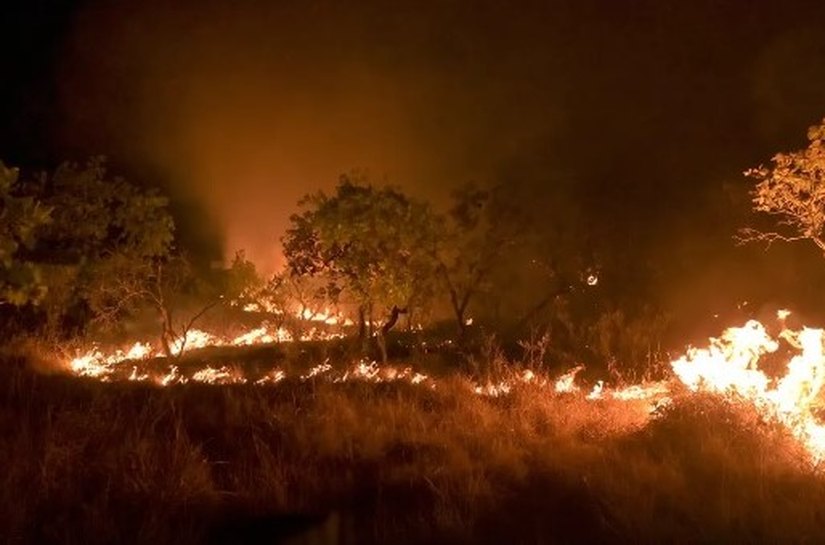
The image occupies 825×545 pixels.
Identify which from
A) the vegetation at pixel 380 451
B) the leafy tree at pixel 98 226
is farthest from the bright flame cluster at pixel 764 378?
the leafy tree at pixel 98 226

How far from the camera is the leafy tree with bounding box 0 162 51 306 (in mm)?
6348

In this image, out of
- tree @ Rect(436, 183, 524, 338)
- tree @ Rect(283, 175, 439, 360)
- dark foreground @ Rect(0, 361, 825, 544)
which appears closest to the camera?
dark foreground @ Rect(0, 361, 825, 544)

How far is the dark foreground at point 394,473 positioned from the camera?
6637mm

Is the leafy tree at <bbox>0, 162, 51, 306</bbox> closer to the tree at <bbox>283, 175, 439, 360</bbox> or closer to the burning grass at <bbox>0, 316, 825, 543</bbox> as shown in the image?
the burning grass at <bbox>0, 316, 825, 543</bbox>

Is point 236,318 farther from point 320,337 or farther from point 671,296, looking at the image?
point 671,296

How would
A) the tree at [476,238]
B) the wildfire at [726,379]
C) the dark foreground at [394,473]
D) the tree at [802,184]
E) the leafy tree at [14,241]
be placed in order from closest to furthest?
1. the leafy tree at [14,241]
2. the dark foreground at [394,473]
3. the wildfire at [726,379]
4. the tree at [802,184]
5. the tree at [476,238]

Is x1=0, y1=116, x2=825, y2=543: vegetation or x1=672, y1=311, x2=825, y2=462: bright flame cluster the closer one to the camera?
x1=0, y1=116, x2=825, y2=543: vegetation

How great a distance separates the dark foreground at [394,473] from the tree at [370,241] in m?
6.64

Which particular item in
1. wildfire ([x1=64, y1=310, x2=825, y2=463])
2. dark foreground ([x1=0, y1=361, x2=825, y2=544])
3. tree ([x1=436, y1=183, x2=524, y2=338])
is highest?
tree ([x1=436, y1=183, x2=524, y2=338])

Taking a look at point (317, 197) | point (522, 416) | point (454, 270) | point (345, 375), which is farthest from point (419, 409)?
point (454, 270)

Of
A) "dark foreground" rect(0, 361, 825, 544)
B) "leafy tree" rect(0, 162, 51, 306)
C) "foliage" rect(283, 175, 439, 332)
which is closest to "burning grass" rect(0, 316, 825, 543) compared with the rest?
"dark foreground" rect(0, 361, 825, 544)

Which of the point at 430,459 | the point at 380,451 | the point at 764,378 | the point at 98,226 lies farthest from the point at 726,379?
the point at 98,226

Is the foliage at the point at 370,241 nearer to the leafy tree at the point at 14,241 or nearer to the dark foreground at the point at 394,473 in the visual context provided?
the dark foreground at the point at 394,473

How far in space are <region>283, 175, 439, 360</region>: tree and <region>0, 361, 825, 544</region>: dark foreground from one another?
6.64 meters
